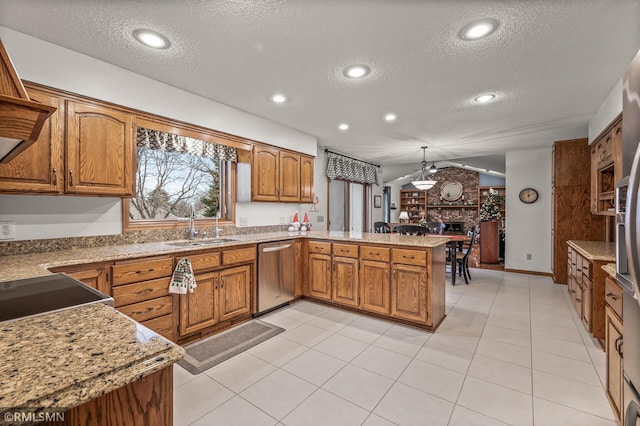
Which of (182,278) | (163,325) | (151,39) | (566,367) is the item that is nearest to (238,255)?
(182,278)

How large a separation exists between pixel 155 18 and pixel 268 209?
2604 mm

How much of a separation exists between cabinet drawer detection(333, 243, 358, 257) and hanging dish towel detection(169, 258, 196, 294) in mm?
1666

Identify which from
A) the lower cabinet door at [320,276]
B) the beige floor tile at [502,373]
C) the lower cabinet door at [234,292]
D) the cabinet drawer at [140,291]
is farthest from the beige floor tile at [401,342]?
the cabinet drawer at [140,291]

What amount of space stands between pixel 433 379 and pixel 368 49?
249 cm

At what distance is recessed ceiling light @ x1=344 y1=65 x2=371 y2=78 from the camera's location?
2.46 meters

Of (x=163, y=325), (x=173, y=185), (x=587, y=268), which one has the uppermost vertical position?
(x=173, y=185)

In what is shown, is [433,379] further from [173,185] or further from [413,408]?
[173,185]

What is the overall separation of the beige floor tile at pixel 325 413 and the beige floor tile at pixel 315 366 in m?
0.19

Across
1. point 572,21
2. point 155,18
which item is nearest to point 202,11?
point 155,18

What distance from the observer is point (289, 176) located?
4207 mm

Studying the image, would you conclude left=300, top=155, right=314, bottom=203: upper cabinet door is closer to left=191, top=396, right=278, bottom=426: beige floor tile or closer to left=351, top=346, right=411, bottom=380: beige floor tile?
left=351, top=346, right=411, bottom=380: beige floor tile

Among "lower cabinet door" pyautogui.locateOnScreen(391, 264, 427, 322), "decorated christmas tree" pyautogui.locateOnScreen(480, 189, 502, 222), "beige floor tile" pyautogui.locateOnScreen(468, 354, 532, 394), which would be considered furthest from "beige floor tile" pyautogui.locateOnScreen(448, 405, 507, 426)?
"decorated christmas tree" pyautogui.locateOnScreen(480, 189, 502, 222)

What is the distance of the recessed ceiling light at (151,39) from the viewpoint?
2.02 m

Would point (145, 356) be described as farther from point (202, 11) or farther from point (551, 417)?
point (551, 417)
